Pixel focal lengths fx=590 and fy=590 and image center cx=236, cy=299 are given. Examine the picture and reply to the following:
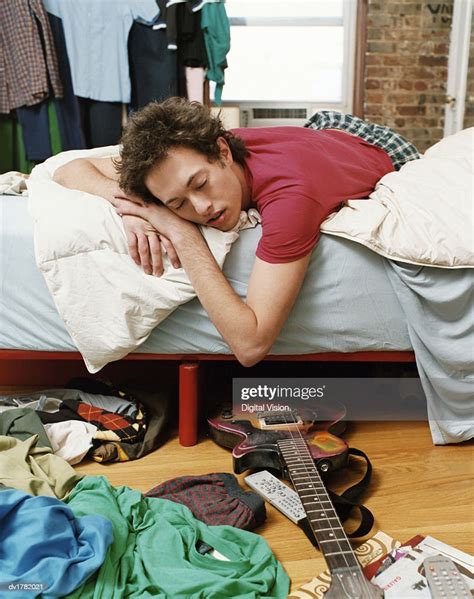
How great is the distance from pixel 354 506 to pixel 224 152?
2.59ft

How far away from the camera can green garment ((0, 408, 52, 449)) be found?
131cm

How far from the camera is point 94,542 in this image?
0.95m

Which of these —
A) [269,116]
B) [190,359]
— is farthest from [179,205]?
[269,116]

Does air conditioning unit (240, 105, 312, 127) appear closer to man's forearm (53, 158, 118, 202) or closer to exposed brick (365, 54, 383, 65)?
exposed brick (365, 54, 383, 65)

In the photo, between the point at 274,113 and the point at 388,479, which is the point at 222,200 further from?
the point at 274,113

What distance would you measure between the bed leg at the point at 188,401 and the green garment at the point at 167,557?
0.29 meters

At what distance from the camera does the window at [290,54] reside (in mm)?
3625

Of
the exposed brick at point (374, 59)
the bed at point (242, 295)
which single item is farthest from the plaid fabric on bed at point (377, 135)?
the exposed brick at point (374, 59)

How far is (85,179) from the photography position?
56.8 inches

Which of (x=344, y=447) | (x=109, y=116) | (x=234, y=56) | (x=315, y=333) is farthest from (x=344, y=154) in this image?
(x=234, y=56)

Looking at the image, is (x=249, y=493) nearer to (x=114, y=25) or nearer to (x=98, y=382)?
(x=98, y=382)

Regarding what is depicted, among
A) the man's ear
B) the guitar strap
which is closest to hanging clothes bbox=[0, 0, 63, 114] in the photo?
the man's ear

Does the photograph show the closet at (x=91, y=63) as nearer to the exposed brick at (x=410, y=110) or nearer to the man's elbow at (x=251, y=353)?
the exposed brick at (x=410, y=110)

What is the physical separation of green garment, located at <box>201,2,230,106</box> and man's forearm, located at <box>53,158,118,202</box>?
1823mm
